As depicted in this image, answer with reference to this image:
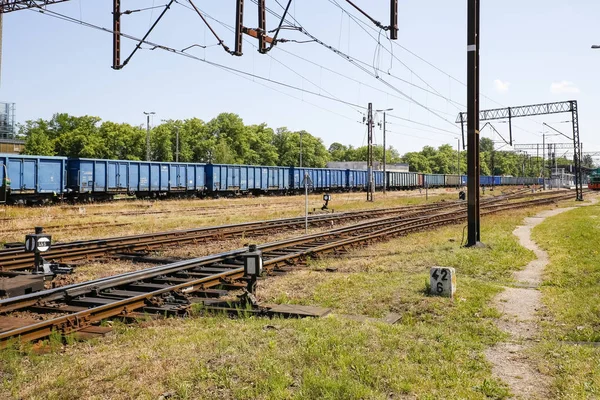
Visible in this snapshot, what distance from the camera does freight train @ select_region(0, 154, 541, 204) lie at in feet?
101

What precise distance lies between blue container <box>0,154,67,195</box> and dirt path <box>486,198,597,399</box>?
27.2 m

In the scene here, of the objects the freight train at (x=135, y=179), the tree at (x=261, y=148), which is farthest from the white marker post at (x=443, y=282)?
the tree at (x=261, y=148)

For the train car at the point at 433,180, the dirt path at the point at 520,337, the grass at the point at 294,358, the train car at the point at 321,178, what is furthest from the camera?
the train car at the point at 433,180

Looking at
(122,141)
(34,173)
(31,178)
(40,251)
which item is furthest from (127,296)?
(122,141)

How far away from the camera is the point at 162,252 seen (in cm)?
1446

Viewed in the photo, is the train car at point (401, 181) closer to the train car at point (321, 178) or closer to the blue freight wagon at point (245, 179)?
the train car at point (321, 178)

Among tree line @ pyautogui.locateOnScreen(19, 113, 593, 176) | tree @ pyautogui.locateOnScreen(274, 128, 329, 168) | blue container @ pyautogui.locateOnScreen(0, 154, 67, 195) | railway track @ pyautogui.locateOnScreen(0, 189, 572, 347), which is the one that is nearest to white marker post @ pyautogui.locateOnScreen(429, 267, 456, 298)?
railway track @ pyautogui.locateOnScreen(0, 189, 572, 347)

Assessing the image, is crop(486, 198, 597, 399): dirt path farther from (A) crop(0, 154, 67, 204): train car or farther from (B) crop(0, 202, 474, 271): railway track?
(A) crop(0, 154, 67, 204): train car

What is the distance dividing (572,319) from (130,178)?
35.3 m

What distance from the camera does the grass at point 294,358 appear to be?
15.9 feet

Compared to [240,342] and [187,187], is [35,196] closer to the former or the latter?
[187,187]

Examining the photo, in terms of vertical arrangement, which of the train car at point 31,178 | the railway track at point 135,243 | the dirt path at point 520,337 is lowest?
the dirt path at point 520,337

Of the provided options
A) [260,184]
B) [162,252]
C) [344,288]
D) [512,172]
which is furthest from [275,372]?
[512,172]

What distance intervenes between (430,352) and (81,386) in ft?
12.1
